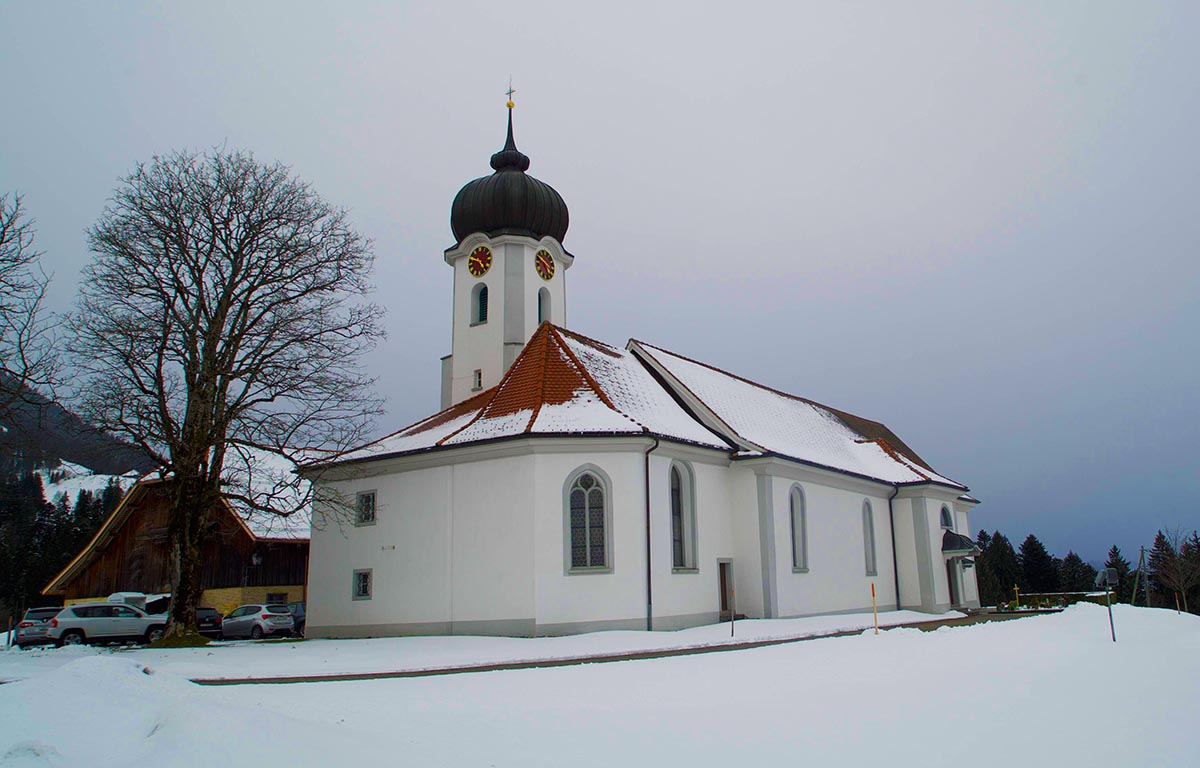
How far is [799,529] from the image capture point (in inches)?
1080

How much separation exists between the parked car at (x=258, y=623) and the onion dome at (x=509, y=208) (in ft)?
46.2

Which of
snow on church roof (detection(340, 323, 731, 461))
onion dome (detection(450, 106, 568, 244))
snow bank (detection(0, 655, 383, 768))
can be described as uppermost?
onion dome (detection(450, 106, 568, 244))

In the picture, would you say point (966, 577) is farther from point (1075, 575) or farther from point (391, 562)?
point (1075, 575)

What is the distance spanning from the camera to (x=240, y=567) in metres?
34.0

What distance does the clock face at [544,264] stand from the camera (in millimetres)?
31406

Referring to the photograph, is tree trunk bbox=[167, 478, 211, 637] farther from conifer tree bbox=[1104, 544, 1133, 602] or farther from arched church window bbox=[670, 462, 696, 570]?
conifer tree bbox=[1104, 544, 1133, 602]

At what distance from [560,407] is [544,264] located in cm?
1022

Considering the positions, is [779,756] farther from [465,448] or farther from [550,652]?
[465,448]

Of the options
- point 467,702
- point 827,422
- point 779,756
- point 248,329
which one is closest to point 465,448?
point 248,329

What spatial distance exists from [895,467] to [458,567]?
21681mm

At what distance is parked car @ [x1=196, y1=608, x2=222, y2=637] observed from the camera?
30531 millimetres

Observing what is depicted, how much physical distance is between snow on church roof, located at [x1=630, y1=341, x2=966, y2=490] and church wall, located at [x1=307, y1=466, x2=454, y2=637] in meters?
9.30

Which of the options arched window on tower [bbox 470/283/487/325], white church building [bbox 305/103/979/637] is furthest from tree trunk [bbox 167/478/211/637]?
arched window on tower [bbox 470/283/487/325]

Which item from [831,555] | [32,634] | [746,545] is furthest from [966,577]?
[32,634]
